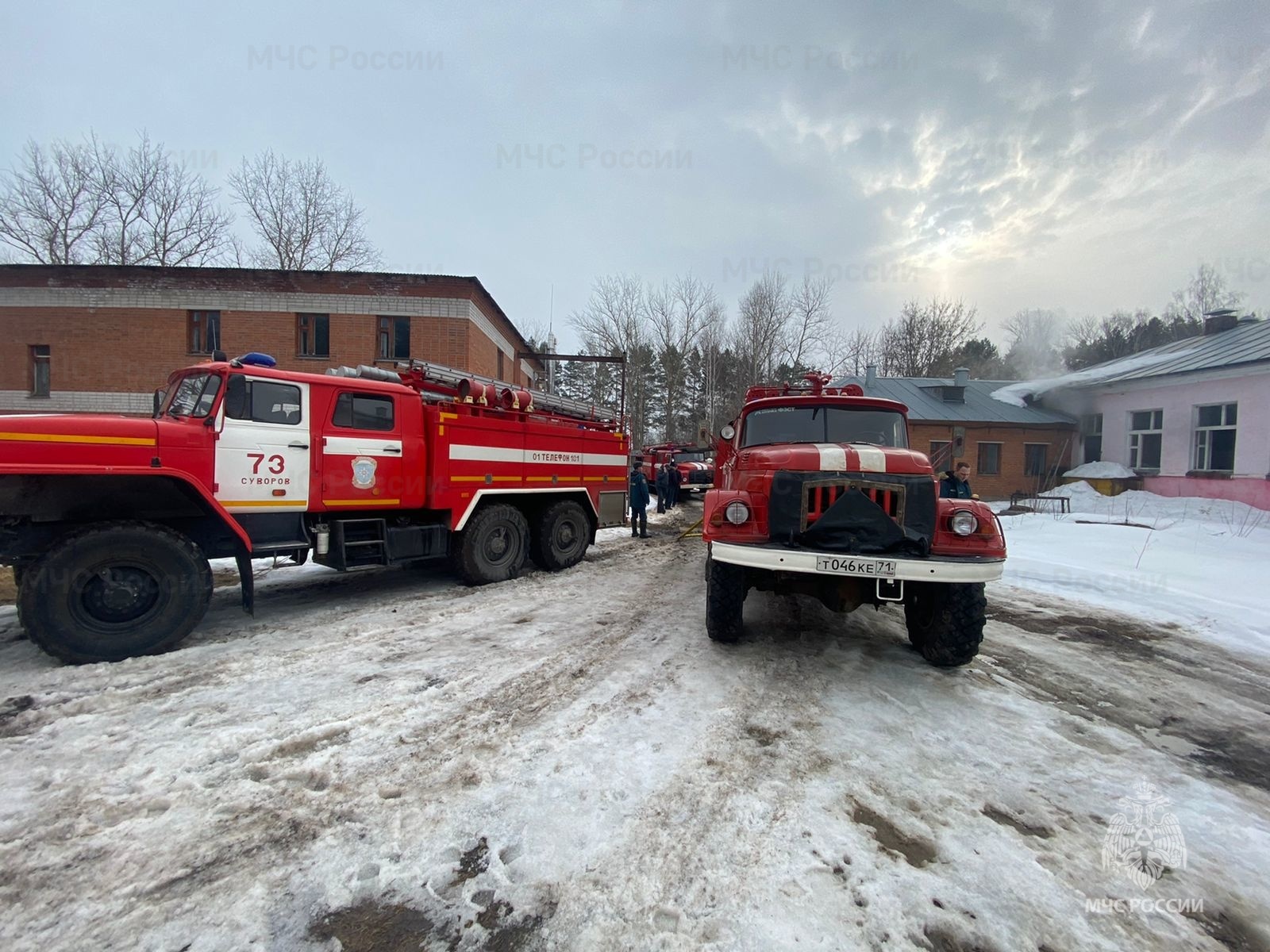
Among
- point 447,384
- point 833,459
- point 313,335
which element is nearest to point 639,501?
point 447,384

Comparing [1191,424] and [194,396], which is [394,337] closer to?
[194,396]

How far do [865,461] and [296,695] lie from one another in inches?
163

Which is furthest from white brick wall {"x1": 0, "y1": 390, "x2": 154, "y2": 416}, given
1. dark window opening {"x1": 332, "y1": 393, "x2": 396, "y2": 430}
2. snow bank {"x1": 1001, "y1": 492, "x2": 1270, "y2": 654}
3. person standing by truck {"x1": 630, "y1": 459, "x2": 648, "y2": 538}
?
snow bank {"x1": 1001, "y1": 492, "x2": 1270, "y2": 654}

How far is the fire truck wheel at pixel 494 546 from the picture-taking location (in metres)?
6.59

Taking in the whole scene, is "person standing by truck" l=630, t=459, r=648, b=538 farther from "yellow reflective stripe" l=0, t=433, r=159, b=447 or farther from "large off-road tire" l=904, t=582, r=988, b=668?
"yellow reflective stripe" l=0, t=433, r=159, b=447

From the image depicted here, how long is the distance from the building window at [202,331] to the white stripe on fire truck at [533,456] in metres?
16.4

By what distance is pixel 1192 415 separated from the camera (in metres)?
15.3

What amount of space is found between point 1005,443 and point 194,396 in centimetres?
2361

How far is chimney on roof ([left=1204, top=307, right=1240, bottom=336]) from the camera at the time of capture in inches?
752

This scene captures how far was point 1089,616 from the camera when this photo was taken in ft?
19.6

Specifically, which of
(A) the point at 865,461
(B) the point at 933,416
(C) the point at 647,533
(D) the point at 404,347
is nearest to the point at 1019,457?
(B) the point at 933,416

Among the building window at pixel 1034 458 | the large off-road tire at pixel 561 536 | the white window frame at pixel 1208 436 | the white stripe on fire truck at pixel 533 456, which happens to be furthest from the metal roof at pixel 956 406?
the large off-road tire at pixel 561 536

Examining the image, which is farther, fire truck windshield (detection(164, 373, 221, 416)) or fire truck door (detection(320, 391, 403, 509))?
fire truck door (detection(320, 391, 403, 509))

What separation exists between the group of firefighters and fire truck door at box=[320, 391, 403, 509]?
579 cm
